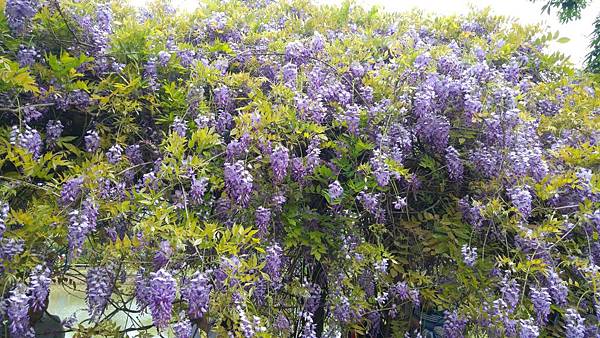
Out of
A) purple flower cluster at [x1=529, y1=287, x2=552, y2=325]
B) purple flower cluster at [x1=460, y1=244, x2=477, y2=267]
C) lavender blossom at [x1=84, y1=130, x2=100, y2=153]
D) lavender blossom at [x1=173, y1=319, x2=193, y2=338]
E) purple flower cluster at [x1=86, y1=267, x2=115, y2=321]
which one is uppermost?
lavender blossom at [x1=84, y1=130, x2=100, y2=153]

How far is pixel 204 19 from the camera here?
297cm

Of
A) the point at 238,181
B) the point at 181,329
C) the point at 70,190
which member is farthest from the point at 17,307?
the point at 238,181

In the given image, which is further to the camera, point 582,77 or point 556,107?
point 582,77

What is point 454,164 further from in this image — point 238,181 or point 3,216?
point 3,216

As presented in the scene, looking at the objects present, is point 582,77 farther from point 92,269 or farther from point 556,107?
point 92,269

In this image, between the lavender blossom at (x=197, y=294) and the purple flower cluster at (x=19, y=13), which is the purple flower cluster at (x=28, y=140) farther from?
the lavender blossom at (x=197, y=294)

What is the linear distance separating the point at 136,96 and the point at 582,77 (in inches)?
113

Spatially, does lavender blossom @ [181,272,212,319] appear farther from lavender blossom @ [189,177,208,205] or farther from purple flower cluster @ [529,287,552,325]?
purple flower cluster @ [529,287,552,325]

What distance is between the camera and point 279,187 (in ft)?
7.20

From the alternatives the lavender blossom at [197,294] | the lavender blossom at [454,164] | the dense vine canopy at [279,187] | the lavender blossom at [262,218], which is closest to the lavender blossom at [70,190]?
the dense vine canopy at [279,187]

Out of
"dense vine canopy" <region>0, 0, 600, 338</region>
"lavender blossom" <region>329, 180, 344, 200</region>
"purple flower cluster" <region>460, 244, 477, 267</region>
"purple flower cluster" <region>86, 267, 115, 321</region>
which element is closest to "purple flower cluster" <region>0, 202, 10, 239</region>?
"dense vine canopy" <region>0, 0, 600, 338</region>

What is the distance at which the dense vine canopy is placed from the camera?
6.01 ft

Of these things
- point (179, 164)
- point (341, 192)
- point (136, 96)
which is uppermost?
point (136, 96)

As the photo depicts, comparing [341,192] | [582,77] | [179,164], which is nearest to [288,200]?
[341,192]
